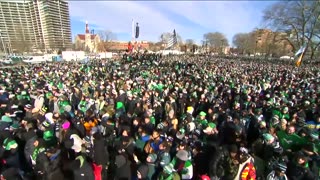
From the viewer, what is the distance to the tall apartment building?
77.1 metres

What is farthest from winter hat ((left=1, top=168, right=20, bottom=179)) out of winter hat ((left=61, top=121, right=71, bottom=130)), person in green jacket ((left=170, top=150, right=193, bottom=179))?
person in green jacket ((left=170, top=150, right=193, bottom=179))

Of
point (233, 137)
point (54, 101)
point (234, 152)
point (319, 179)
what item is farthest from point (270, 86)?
point (54, 101)

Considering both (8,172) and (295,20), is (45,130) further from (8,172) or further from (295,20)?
(295,20)

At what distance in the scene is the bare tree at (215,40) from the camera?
375 feet

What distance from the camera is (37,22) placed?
90.7 meters

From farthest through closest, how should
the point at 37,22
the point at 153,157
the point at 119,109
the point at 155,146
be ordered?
the point at 37,22
the point at 119,109
the point at 155,146
the point at 153,157

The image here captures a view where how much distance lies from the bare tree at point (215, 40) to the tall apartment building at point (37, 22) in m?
65.1

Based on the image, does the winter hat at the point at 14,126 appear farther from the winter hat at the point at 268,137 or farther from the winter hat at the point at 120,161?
the winter hat at the point at 268,137

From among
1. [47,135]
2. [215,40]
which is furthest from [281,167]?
[215,40]

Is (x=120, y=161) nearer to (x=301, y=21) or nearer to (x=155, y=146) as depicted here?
(x=155, y=146)

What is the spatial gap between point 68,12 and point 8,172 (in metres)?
120

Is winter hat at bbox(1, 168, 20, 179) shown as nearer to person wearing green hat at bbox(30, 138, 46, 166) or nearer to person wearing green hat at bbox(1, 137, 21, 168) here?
person wearing green hat at bbox(30, 138, 46, 166)

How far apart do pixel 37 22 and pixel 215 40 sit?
263ft

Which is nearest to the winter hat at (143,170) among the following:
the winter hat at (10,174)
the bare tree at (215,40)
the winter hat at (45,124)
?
the winter hat at (10,174)
